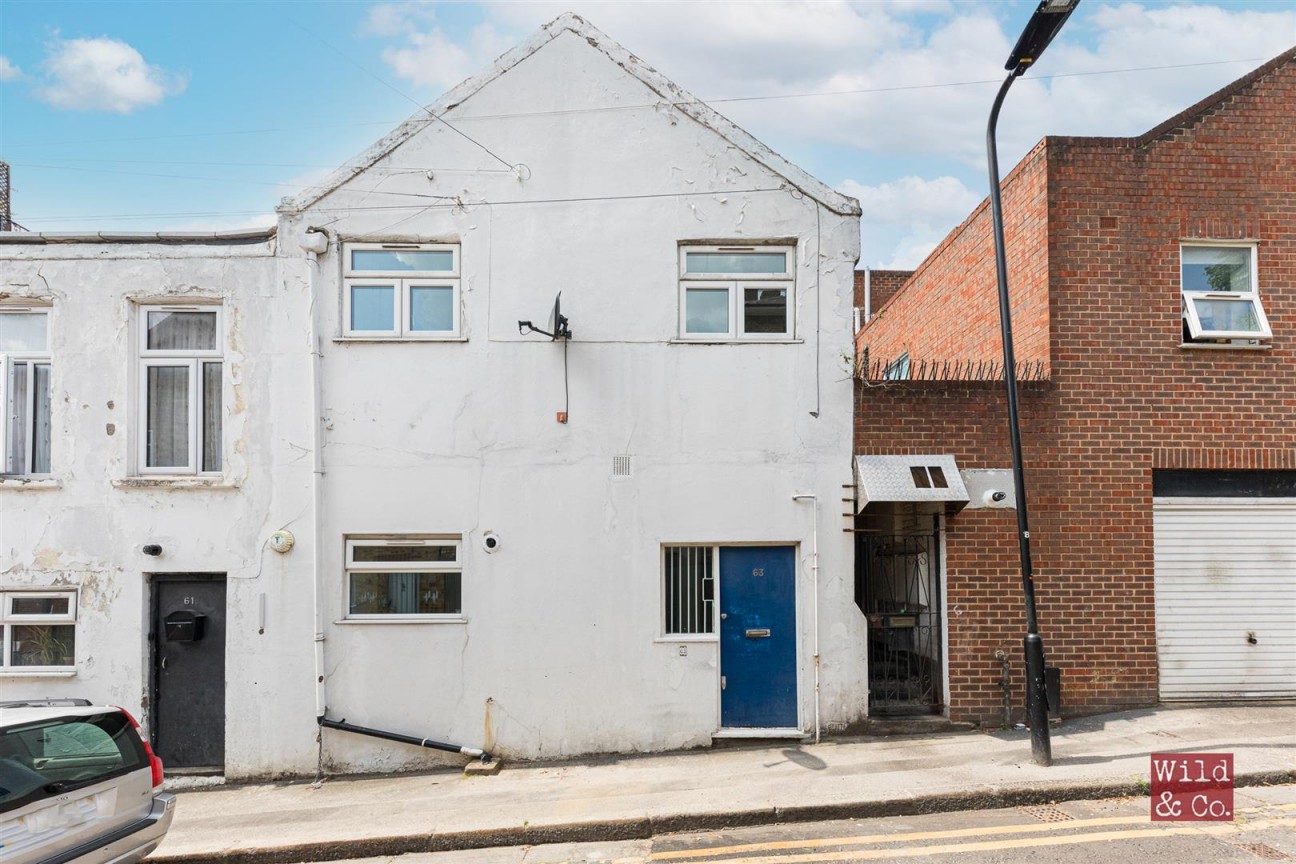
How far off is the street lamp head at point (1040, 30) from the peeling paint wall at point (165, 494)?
7.48 meters

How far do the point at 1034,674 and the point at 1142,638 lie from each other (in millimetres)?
2352

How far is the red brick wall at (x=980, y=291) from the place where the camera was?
998 centimetres

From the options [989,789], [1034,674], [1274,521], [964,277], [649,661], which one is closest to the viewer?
[989,789]

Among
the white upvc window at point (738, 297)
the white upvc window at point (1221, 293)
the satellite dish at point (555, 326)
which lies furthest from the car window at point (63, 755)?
the white upvc window at point (1221, 293)

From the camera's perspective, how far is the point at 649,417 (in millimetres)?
9359

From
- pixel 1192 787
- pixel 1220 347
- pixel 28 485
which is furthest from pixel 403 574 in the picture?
pixel 1220 347

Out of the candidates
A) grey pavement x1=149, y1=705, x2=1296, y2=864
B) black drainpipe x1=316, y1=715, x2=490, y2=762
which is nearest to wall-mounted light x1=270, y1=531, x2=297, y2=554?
black drainpipe x1=316, y1=715, x2=490, y2=762

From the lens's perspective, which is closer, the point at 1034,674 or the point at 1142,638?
the point at 1034,674

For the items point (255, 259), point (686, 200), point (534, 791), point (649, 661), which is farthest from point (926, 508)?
point (255, 259)

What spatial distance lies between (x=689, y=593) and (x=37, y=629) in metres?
7.04

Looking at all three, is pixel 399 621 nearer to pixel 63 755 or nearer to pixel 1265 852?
pixel 63 755

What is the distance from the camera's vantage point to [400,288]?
9.45 metres

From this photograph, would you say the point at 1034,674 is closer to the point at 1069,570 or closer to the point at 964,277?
the point at 1069,570

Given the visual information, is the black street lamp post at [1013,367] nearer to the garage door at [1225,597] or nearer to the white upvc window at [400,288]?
the garage door at [1225,597]
